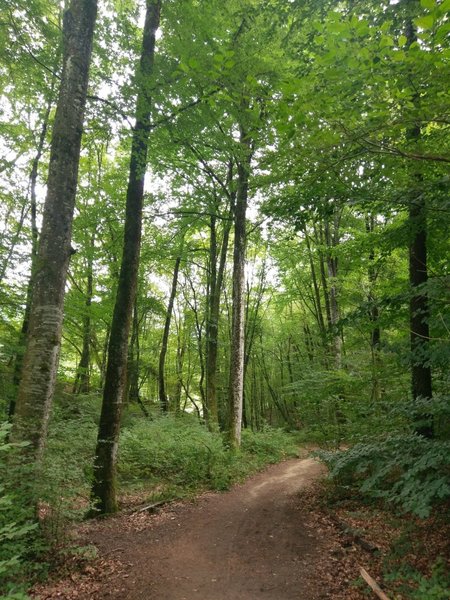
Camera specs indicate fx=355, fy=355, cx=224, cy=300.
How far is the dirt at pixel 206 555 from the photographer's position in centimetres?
422

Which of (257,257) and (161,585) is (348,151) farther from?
(257,257)

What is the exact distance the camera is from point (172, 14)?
308 inches

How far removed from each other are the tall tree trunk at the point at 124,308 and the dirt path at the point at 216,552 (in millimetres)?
731

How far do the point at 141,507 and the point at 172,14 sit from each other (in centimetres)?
1049

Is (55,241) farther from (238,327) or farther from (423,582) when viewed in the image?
(238,327)

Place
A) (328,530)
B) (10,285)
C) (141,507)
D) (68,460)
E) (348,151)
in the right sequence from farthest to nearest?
(10,285), (141,507), (328,530), (68,460), (348,151)

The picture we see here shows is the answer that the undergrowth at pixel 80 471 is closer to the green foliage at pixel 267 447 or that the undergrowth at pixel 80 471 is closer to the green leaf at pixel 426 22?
the green foliage at pixel 267 447

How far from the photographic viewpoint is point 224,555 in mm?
5270

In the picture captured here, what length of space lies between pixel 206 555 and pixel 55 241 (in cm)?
511

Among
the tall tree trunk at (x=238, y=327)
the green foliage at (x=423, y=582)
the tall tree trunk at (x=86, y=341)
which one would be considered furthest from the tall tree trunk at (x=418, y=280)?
the tall tree trunk at (x=86, y=341)

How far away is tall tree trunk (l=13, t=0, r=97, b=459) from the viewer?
460 centimetres

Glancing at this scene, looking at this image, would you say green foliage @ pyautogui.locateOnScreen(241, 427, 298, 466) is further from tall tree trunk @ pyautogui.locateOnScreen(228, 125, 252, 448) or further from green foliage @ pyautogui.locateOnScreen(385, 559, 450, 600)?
green foliage @ pyautogui.locateOnScreen(385, 559, 450, 600)

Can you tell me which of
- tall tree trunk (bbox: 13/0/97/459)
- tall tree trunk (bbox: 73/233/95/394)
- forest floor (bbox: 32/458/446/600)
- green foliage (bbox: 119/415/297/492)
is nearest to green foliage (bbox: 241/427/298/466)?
green foliage (bbox: 119/415/297/492)

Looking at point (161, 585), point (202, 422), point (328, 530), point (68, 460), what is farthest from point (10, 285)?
point (202, 422)
